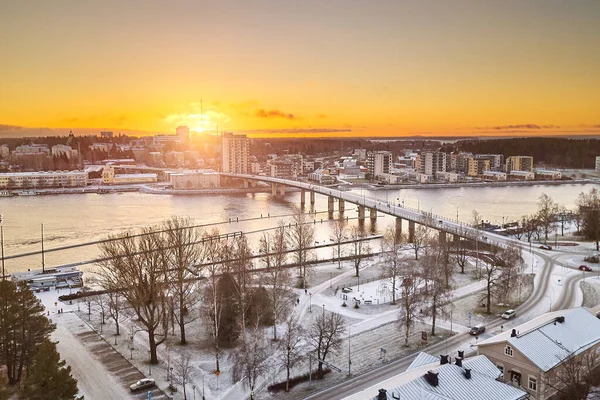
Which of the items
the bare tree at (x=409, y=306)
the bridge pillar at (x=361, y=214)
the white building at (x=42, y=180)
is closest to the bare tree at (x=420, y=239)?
the bridge pillar at (x=361, y=214)

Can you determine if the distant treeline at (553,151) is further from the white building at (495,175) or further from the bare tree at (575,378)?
the bare tree at (575,378)

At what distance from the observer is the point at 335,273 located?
11.9m

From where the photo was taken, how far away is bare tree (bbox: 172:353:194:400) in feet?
20.0

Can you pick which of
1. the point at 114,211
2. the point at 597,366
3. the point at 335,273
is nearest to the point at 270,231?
the point at 335,273

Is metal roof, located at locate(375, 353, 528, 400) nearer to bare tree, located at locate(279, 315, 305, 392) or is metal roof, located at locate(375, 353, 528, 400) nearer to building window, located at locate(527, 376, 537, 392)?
building window, located at locate(527, 376, 537, 392)

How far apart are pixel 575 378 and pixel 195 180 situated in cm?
3105

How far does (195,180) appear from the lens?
34.3 meters

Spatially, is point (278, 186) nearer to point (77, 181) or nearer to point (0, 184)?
point (77, 181)

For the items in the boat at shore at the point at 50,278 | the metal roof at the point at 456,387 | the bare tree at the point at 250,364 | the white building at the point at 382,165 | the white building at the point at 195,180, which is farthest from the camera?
the white building at the point at 382,165

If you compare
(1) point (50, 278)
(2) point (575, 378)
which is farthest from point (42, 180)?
(2) point (575, 378)

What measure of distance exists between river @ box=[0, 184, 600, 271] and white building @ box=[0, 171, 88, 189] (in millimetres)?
4155

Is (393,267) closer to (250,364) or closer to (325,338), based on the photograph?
(325,338)

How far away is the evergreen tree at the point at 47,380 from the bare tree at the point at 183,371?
1.43 meters

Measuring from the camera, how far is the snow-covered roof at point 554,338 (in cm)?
555
